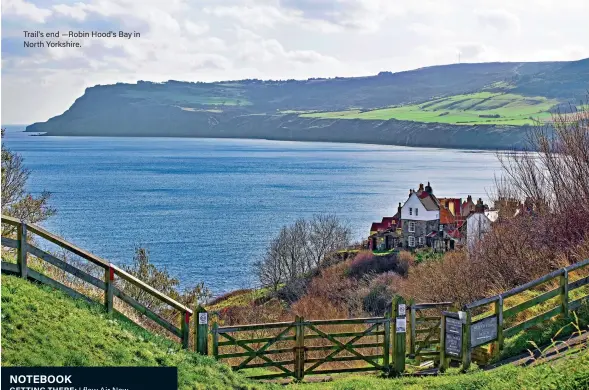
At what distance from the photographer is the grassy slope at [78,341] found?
11.0m

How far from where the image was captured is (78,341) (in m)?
11.6

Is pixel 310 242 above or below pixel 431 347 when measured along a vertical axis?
below

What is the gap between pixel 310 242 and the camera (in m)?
64.3

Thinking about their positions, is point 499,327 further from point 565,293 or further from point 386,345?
point 386,345

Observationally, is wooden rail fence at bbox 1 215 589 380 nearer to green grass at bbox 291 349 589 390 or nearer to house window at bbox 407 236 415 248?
green grass at bbox 291 349 589 390

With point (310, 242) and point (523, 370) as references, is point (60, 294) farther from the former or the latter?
point (310, 242)

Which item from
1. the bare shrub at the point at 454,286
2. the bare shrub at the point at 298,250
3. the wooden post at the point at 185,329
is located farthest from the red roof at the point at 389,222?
the wooden post at the point at 185,329

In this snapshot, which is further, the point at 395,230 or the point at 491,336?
the point at 395,230

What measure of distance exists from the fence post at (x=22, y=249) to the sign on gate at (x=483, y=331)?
26.6ft

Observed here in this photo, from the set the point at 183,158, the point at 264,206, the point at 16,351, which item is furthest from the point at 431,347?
the point at 183,158

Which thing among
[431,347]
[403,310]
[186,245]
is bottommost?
[186,245]

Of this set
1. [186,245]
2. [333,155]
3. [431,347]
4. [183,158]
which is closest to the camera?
Answer: [431,347]

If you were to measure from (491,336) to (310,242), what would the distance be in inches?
1976

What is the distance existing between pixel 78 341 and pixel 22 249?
7.20 ft
